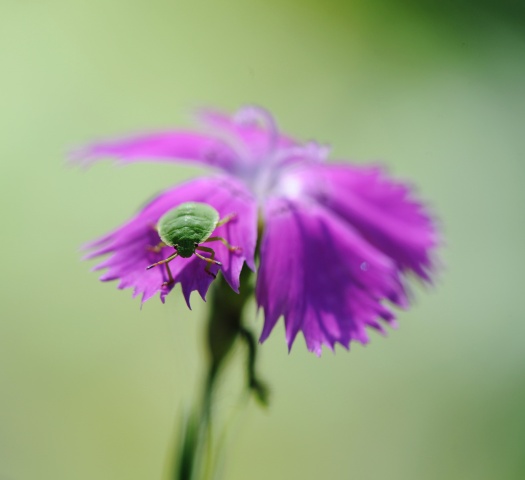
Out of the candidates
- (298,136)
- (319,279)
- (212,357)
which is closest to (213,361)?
(212,357)

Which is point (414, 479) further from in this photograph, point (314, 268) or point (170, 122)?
point (170, 122)

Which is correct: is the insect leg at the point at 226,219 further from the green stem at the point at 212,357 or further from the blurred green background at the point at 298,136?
the blurred green background at the point at 298,136

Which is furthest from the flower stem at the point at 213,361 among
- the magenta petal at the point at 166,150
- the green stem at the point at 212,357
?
the magenta petal at the point at 166,150

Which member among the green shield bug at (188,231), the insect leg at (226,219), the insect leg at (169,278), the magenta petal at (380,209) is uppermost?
the magenta petal at (380,209)

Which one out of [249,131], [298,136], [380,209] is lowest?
[380,209]

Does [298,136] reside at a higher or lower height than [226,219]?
higher

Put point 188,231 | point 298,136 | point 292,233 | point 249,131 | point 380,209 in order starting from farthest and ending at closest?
point 298,136
point 249,131
point 380,209
point 292,233
point 188,231

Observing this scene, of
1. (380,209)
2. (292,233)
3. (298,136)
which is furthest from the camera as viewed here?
(298,136)

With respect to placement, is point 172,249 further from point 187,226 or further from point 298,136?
point 298,136

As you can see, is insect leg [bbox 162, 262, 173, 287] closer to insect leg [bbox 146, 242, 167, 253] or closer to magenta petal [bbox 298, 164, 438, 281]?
insect leg [bbox 146, 242, 167, 253]
